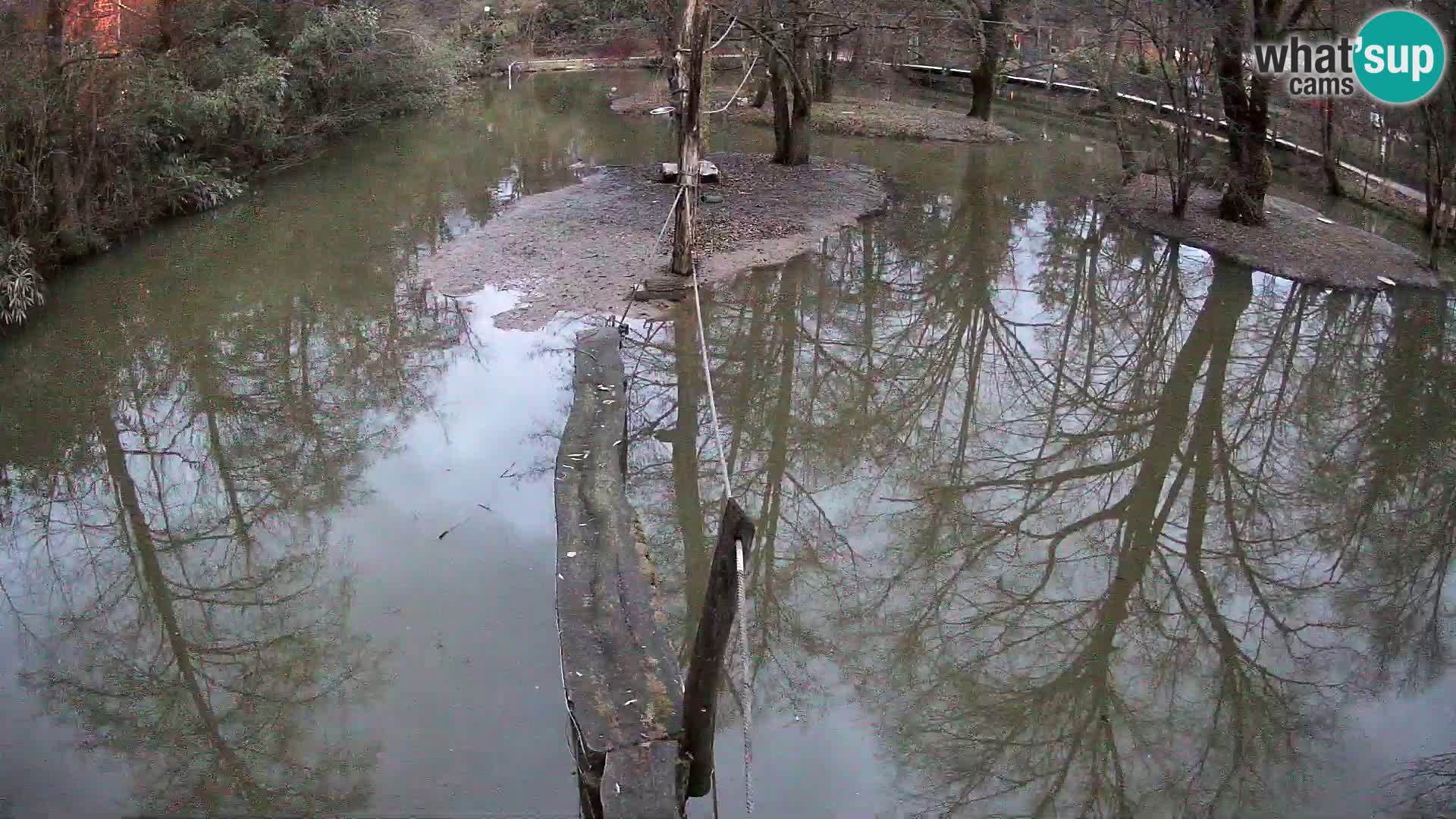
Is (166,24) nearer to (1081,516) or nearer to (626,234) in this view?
(626,234)

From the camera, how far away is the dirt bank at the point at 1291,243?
1156 centimetres

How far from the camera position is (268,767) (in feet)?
15.4

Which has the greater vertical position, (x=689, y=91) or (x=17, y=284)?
(x=689, y=91)

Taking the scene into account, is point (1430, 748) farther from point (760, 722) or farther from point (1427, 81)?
point (1427, 81)

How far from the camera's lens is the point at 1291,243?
12.6 metres

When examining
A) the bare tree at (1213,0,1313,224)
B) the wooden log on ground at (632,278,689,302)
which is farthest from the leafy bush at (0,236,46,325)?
the bare tree at (1213,0,1313,224)

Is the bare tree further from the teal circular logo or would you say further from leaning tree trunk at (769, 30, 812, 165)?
leaning tree trunk at (769, 30, 812, 165)

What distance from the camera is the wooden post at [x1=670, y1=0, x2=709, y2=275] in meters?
10.0

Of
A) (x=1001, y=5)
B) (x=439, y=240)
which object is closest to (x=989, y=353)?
(x=439, y=240)

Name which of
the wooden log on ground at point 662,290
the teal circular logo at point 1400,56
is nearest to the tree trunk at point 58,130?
the wooden log on ground at point 662,290

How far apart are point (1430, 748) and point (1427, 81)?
30.3 feet
